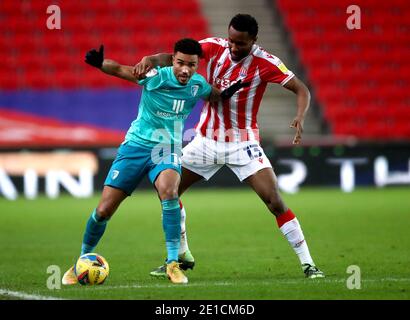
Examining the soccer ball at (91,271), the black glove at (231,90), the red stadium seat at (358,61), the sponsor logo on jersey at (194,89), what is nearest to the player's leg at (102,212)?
the soccer ball at (91,271)

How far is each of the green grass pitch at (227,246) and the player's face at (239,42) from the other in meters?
1.96

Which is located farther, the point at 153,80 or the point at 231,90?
the point at 231,90

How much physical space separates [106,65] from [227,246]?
12.4 feet

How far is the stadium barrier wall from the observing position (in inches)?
722

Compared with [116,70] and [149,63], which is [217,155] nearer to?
[149,63]

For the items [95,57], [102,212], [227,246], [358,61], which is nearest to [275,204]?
[102,212]

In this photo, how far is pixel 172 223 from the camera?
7793 mm

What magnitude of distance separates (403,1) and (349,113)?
4.10 metres

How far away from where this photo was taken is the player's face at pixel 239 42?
324 inches

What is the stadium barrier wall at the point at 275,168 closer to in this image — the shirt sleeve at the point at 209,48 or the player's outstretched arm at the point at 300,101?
the shirt sleeve at the point at 209,48

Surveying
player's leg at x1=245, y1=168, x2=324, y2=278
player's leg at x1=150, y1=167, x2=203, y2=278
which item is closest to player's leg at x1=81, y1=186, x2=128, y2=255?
player's leg at x1=150, y1=167, x2=203, y2=278

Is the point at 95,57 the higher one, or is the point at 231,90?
the point at 95,57

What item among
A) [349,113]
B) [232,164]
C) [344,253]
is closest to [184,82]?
[232,164]

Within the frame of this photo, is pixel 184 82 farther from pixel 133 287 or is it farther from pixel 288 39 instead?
pixel 288 39
